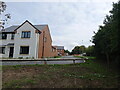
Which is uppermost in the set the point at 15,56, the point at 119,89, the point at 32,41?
the point at 32,41

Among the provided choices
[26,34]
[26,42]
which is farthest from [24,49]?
[26,34]

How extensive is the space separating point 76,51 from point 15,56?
54.6 meters

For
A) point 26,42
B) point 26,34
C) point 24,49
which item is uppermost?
point 26,34

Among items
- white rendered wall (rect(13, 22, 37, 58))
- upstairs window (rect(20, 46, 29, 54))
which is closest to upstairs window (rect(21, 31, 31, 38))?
white rendered wall (rect(13, 22, 37, 58))

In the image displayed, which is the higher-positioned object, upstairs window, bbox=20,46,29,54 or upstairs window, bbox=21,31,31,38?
upstairs window, bbox=21,31,31,38

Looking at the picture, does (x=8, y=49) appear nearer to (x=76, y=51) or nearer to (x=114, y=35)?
(x=114, y=35)

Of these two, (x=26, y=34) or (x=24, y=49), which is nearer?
(x=24, y=49)

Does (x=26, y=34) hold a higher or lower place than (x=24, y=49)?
higher

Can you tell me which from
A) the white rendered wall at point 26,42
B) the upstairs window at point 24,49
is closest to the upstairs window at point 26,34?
the white rendered wall at point 26,42

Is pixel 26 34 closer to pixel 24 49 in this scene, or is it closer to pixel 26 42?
pixel 26 42

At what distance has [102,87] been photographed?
219 inches

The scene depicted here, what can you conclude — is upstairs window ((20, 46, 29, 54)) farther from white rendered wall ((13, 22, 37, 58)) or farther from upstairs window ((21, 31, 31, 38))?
upstairs window ((21, 31, 31, 38))

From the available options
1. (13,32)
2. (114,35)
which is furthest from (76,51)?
(114,35)

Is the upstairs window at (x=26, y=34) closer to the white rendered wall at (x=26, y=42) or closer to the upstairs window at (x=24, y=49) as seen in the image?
the white rendered wall at (x=26, y=42)
